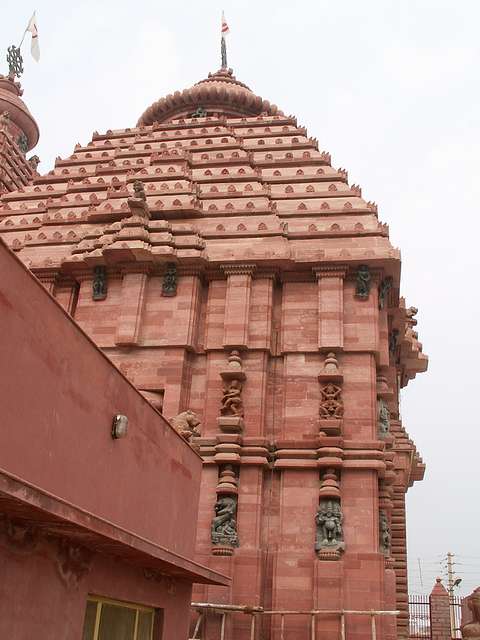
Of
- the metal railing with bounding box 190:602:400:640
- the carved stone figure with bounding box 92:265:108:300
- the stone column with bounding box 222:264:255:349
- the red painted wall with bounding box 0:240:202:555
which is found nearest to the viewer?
the red painted wall with bounding box 0:240:202:555

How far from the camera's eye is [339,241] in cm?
2114

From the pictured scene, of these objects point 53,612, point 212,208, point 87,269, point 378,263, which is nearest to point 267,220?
point 212,208

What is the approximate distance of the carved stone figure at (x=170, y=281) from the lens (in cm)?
2075

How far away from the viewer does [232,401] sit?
1861 cm

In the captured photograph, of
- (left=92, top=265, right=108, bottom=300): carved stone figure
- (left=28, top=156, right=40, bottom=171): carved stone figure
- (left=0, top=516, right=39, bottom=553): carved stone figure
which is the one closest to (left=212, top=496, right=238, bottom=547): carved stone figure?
(left=92, top=265, right=108, bottom=300): carved stone figure

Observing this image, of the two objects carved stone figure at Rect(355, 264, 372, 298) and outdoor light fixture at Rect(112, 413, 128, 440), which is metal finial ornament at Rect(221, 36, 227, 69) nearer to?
carved stone figure at Rect(355, 264, 372, 298)

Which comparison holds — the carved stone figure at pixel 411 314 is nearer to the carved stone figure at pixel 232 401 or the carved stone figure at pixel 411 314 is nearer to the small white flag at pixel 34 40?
the carved stone figure at pixel 232 401

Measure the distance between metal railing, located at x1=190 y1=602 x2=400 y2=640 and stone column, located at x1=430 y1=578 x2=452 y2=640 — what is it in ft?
48.8

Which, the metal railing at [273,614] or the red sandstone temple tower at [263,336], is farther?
the red sandstone temple tower at [263,336]

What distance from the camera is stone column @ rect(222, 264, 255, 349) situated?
1964 centimetres

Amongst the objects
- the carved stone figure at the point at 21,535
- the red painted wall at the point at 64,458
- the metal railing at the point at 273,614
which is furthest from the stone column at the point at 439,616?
the carved stone figure at the point at 21,535

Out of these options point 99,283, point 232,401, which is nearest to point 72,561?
point 232,401

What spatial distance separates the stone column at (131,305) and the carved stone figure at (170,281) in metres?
0.57

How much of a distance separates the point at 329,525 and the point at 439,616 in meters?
15.7
